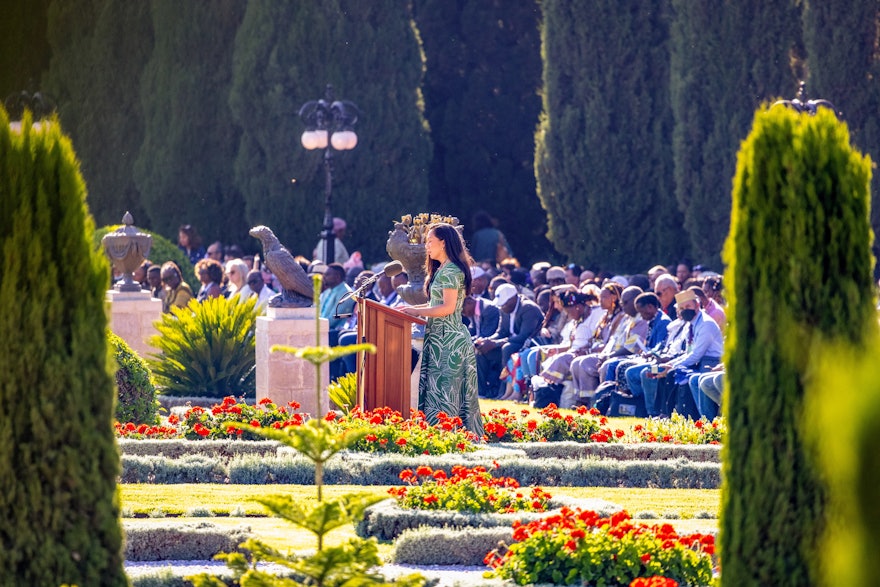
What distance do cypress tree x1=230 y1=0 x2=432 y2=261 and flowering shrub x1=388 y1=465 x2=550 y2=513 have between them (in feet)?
78.1

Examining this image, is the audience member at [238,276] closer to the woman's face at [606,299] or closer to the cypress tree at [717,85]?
the woman's face at [606,299]

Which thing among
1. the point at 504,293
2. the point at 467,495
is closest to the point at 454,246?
the point at 467,495

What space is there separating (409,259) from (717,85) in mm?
13536

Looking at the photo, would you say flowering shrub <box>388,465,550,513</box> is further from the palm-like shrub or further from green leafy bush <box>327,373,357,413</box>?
the palm-like shrub

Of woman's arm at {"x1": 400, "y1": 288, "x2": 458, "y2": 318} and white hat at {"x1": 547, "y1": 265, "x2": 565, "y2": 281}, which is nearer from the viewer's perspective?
woman's arm at {"x1": 400, "y1": 288, "x2": 458, "y2": 318}

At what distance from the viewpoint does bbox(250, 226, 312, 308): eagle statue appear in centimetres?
1585

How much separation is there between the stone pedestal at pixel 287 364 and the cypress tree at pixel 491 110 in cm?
1844

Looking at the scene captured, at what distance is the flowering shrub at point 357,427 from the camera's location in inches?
473

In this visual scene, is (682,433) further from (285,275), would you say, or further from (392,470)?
(285,275)

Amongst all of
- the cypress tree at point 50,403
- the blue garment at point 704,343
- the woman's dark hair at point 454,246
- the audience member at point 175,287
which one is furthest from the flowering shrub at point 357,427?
the audience member at point 175,287

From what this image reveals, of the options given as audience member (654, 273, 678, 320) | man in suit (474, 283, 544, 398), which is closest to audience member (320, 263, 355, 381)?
man in suit (474, 283, 544, 398)

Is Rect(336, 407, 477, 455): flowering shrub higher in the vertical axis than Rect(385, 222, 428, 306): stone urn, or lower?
lower

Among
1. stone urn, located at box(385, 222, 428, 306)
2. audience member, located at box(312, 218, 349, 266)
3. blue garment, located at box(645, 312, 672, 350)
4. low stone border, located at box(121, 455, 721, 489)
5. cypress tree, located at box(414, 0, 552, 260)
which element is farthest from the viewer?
cypress tree, located at box(414, 0, 552, 260)

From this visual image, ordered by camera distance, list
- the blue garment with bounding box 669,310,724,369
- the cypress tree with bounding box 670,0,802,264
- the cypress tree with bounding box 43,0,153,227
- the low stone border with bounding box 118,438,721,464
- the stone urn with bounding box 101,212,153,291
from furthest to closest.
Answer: the cypress tree with bounding box 43,0,153,227 < the cypress tree with bounding box 670,0,802,264 < the stone urn with bounding box 101,212,153,291 < the blue garment with bounding box 669,310,724,369 < the low stone border with bounding box 118,438,721,464
